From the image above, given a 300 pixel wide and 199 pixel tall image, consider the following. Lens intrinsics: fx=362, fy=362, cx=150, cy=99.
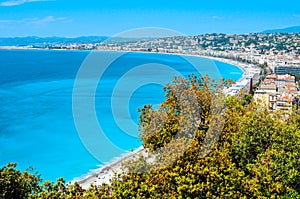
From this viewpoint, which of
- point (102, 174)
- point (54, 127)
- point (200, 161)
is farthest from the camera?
point (54, 127)

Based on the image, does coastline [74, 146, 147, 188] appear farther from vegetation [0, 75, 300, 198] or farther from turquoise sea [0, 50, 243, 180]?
vegetation [0, 75, 300, 198]

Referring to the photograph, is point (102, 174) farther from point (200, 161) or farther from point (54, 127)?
point (54, 127)

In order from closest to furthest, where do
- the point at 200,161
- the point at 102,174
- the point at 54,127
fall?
the point at 200,161
the point at 102,174
the point at 54,127

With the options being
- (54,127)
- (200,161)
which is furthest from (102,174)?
(54,127)

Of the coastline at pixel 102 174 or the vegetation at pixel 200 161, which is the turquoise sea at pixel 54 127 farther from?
the vegetation at pixel 200 161

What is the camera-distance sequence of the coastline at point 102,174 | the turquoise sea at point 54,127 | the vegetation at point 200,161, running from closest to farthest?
the vegetation at point 200,161
the coastline at point 102,174
the turquoise sea at point 54,127

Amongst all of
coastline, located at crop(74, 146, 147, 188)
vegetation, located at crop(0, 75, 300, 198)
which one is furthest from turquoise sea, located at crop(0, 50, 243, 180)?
vegetation, located at crop(0, 75, 300, 198)

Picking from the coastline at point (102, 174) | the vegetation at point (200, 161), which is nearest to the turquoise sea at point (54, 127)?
the coastline at point (102, 174)

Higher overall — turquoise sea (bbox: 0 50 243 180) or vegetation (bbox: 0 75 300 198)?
vegetation (bbox: 0 75 300 198)
